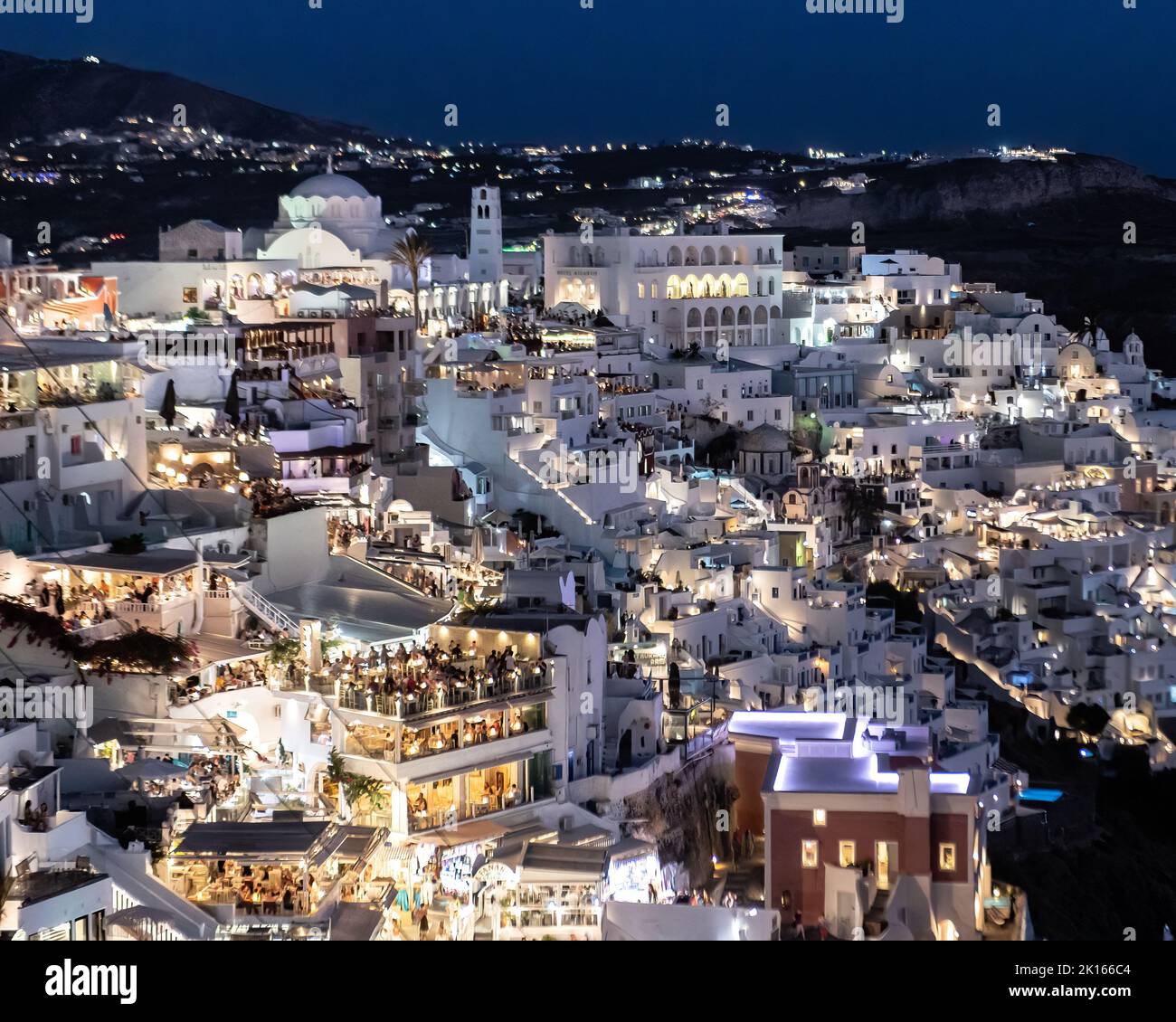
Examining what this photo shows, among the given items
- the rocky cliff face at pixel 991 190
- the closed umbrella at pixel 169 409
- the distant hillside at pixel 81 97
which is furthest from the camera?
the rocky cliff face at pixel 991 190

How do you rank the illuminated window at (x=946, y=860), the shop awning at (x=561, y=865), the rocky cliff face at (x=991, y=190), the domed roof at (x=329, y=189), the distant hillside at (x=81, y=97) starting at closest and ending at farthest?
the shop awning at (x=561, y=865) → the illuminated window at (x=946, y=860) → the domed roof at (x=329, y=189) → the distant hillside at (x=81, y=97) → the rocky cliff face at (x=991, y=190)

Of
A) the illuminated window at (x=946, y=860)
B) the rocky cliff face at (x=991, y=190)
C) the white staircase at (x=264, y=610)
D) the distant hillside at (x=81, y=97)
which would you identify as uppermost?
the distant hillside at (x=81, y=97)

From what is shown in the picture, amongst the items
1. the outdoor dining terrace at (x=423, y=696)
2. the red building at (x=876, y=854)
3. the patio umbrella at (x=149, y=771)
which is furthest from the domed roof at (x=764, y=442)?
the patio umbrella at (x=149, y=771)

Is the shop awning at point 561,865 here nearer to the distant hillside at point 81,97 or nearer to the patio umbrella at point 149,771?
the patio umbrella at point 149,771

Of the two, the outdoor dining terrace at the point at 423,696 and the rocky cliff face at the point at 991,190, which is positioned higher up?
the rocky cliff face at the point at 991,190

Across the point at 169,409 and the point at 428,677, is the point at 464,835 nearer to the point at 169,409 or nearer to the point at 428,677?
the point at 428,677

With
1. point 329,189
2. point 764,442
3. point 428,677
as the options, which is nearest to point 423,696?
point 428,677

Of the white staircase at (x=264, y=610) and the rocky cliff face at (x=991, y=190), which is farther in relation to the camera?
the rocky cliff face at (x=991, y=190)
